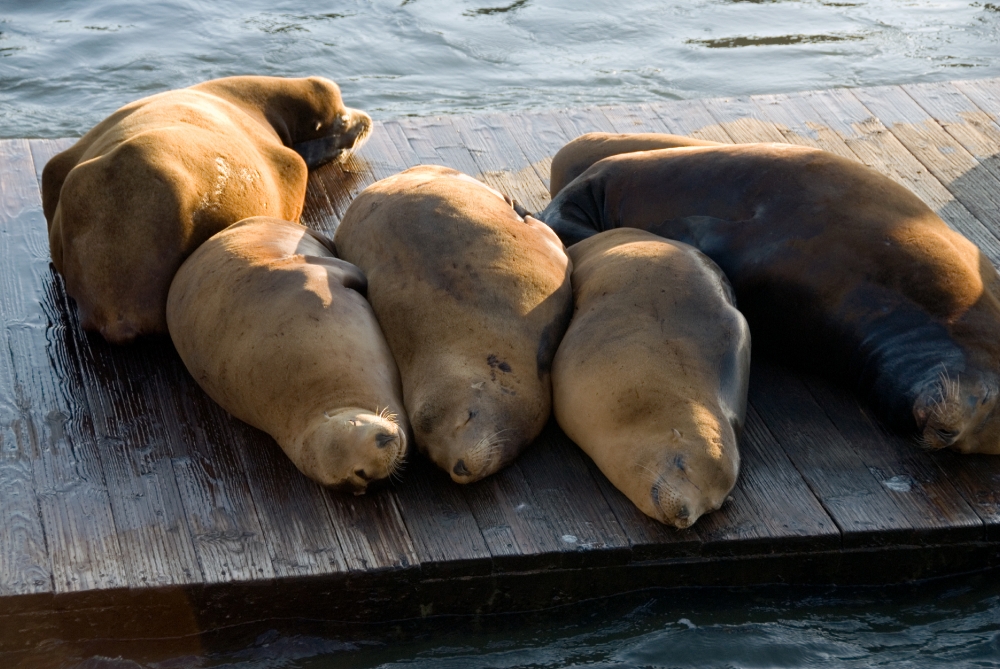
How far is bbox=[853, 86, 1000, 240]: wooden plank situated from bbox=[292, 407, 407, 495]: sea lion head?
10.5 ft

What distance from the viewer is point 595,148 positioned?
208 inches

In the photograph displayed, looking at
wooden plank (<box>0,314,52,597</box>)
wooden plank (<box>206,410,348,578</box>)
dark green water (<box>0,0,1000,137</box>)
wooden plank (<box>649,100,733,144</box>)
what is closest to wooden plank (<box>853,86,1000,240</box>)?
wooden plank (<box>649,100,733,144</box>)

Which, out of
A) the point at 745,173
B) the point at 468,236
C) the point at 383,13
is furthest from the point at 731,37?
the point at 468,236

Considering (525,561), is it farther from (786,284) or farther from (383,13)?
(383,13)

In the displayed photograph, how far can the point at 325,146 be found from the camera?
19.6ft

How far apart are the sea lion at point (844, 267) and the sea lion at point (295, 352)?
4.18 feet

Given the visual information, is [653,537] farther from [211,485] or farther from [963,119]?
[963,119]

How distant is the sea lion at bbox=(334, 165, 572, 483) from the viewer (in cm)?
352

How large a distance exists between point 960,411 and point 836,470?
1.39ft

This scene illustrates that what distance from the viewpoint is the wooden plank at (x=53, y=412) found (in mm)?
3340

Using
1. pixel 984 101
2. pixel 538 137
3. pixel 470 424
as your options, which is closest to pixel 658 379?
pixel 470 424

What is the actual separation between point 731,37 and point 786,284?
23.3ft

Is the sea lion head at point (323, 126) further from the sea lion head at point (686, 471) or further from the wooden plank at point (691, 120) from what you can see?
the sea lion head at point (686, 471)

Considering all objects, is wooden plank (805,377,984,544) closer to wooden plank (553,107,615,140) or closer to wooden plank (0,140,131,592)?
wooden plank (0,140,131,592)
